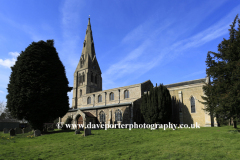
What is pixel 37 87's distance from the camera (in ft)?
71.3

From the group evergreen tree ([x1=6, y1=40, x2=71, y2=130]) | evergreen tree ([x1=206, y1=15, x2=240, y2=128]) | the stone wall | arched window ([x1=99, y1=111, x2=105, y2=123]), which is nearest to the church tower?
arched window ([x1=99, y1=111, x2=105, y2=123])

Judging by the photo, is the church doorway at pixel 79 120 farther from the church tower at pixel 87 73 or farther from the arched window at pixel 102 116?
the church tower at pixel 87 73

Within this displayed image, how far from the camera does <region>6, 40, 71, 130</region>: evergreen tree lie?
2112 centimetres

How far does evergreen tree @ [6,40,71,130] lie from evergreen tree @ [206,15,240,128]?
1862 centimetres

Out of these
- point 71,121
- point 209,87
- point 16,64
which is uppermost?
point 16,64

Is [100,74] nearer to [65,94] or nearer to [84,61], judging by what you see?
[84,61]

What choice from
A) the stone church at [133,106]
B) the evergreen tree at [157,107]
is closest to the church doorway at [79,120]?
the stone church at [133,106]

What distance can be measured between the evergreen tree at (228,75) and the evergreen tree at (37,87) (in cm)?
1862

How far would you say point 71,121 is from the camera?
32719 mm

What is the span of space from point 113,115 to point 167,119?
10.0 metres

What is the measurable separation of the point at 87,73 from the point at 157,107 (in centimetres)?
3280

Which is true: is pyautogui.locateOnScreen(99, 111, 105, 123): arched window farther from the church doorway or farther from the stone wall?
the stone wall

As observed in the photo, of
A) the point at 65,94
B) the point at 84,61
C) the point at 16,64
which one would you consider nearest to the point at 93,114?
the point at 65,94

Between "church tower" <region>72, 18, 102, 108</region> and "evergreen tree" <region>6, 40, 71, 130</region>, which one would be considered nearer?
"evergreen tree" <region>6, 40, 71, 130</region>
